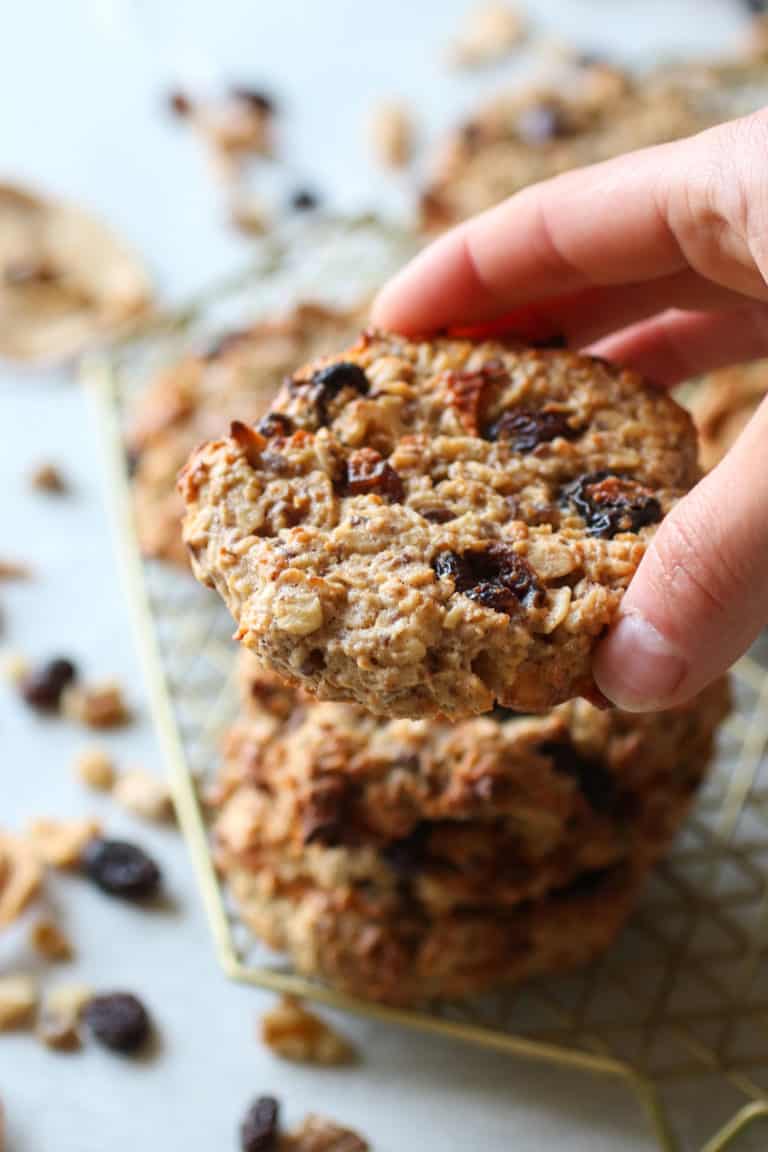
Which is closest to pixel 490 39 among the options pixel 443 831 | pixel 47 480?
pixel 47 480

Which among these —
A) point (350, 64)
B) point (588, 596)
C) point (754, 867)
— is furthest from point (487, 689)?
point (350, 64)

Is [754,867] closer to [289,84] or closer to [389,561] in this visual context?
[389,561]

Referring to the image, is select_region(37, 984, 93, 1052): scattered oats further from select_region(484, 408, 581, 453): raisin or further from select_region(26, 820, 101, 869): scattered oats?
select_region(484, 408, 581, 453): raisin

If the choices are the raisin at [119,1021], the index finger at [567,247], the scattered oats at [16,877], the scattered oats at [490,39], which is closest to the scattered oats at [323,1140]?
the raisin at [119,1021]

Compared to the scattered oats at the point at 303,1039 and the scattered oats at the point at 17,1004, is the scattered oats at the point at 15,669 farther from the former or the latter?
the scattered oats at the point at 303,1039

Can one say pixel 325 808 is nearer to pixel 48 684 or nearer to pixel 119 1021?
pixel 119 1021

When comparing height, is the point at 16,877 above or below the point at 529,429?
below
